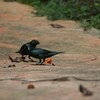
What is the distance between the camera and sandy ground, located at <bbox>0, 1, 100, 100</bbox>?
17.1ft

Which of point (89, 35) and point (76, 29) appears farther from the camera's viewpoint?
point (76, 29)

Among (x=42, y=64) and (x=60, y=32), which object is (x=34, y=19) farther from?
(x=42, y=64)

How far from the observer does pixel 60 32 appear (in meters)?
13.2

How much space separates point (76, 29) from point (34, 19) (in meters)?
2.31

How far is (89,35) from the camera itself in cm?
1268

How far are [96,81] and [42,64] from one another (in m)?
2.34

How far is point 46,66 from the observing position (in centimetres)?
784

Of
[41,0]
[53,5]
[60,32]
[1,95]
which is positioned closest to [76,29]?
[60,32]

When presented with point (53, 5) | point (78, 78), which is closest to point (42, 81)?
point (78, 78)

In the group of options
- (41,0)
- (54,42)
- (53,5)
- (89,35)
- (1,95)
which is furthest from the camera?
(41,0)

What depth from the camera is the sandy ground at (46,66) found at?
5207mm

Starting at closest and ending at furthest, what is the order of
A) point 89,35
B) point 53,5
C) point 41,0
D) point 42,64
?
1. point 42,64
2. point 89,35
3. point 53,5
4. point 41,0

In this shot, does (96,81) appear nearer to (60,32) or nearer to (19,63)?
(19,63)

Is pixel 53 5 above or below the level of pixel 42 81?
below
